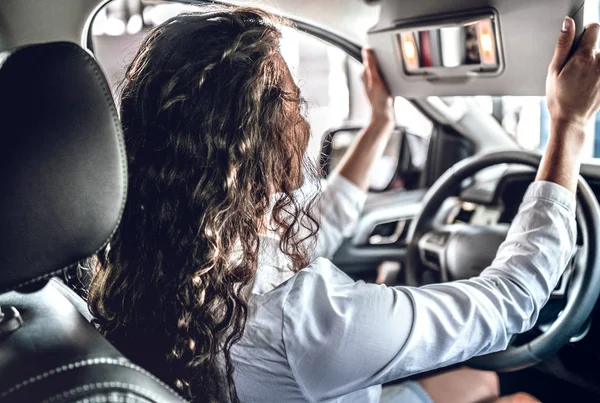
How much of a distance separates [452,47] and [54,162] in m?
1.15

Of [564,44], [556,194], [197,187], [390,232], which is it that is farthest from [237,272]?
[390,232]

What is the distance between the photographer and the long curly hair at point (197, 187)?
1.04 meters

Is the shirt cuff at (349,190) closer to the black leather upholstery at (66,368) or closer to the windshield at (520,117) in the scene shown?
the windshield at (520,117)

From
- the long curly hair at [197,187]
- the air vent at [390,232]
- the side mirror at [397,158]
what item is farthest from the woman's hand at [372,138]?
the side mirror at [397,158]

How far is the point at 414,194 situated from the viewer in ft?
10.9

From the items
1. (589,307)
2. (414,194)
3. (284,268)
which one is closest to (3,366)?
(284,268)

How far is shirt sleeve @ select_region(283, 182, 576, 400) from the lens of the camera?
3.40 ft

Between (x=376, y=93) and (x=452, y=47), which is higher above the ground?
(x=452, y=47)

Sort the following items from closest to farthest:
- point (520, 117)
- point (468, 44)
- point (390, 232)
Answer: point (468, 44) < point (520, 117) < point (390, 232)

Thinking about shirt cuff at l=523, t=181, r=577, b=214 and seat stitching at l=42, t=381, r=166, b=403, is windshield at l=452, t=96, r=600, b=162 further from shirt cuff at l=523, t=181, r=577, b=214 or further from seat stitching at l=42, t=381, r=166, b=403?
seat stitching at l=42, t=381, r=166, b=403

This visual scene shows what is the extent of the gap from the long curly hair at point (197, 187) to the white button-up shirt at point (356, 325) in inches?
1.8

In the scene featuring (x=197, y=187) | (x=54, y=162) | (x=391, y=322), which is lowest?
(x=391, y=322)

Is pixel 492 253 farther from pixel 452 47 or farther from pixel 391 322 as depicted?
pixel 391 322

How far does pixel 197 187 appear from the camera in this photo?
104 cm
